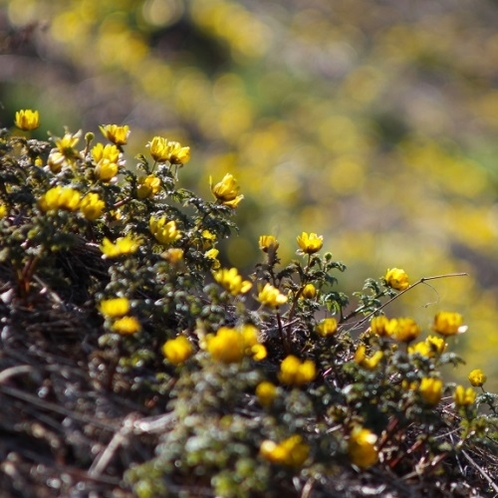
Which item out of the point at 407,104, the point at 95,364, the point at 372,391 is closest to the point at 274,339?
the point at 372,391

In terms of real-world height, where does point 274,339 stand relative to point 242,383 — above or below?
below

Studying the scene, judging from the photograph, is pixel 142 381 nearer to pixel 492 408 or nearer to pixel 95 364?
pixel 95 364

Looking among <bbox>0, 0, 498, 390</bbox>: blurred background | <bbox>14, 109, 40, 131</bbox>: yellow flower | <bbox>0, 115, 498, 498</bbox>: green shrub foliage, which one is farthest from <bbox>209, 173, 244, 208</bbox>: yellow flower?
<bbox>0, 0, 498, 390</bbox>: blurred background

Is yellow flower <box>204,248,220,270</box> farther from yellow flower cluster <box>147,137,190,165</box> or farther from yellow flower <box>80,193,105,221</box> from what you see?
yellow flower <box>80,193,105,221</box>

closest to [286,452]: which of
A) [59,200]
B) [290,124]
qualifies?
[59,200]

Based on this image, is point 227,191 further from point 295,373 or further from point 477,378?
point 477,378
